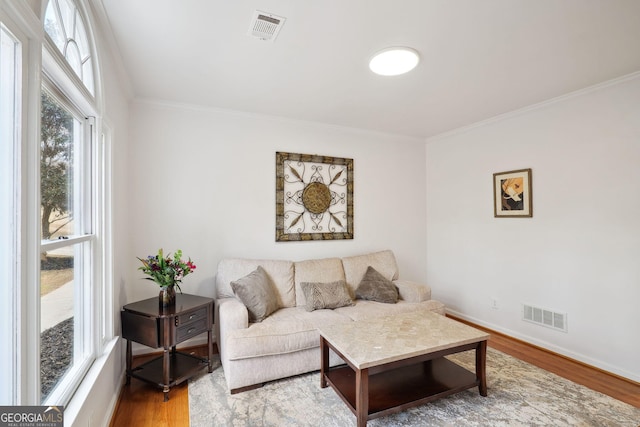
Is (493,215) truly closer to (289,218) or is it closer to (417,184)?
(417,184)

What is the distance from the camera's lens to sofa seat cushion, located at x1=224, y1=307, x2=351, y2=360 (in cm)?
238

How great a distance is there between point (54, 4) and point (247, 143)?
2.22 metres

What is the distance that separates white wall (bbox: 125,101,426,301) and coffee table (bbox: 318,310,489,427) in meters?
1.59

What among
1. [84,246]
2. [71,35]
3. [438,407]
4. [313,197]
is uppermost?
[71,35]

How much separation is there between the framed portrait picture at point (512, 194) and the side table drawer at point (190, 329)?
347 centimetres

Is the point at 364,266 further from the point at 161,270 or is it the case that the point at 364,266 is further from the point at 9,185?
the point at 9,185

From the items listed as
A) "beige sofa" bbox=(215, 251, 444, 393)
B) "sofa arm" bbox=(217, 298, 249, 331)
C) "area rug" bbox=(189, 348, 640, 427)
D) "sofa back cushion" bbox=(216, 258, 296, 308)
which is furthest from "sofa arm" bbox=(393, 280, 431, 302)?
"sofa arm" bbox=(217, 298, 249, 331)

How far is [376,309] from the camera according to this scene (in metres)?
3.06

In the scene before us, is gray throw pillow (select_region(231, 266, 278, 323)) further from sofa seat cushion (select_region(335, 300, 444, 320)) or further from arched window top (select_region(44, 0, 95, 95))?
arched window top (select_region(44, 0, 95, 95))

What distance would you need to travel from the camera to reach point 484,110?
11.2 ft

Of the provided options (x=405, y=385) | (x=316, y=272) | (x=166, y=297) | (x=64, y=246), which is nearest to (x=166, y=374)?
(x=166, y=297)

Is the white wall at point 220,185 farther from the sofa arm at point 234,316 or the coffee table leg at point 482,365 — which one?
the coffee table leg at point 482,365

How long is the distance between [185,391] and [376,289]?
79.8 inches

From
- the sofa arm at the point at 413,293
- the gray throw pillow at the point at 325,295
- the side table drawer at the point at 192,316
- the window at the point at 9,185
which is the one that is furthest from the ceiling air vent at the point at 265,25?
the sofa arm at the point at 413,293
